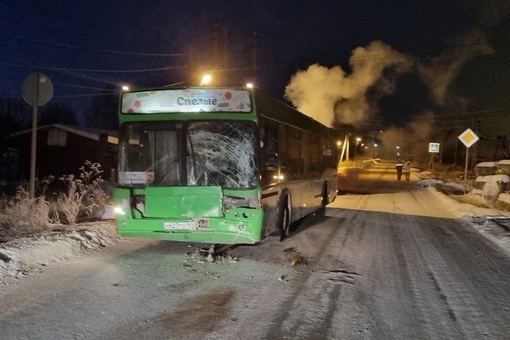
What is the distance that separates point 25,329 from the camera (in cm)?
510

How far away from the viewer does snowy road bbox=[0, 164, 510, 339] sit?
526cm

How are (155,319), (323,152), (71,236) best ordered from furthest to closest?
(323,152) → (71,236) → (155,319)

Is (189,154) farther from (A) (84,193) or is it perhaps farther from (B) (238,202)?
(A) (84,193)

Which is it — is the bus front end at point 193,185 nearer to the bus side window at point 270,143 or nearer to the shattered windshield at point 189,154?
the shattered windshield at point 189,154

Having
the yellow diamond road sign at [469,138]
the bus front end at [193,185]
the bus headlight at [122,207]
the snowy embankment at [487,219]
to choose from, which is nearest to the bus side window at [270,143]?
the bus front end at [193,185]

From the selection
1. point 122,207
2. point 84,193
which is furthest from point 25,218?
point 122,207

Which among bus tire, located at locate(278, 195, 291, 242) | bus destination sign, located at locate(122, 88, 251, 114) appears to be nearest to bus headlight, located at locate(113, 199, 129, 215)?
bus destination sign, located at locate(122, 88, 251, 114)

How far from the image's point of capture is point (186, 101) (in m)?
8.80

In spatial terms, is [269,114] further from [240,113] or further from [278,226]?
[278,226]

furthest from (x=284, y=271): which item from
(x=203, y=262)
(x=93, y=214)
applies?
(x=93, y=214)

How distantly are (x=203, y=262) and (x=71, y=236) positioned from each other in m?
2.63

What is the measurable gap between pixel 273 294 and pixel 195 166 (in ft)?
9.73

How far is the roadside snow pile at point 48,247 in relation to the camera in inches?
288

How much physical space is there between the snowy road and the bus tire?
0.88 feet
